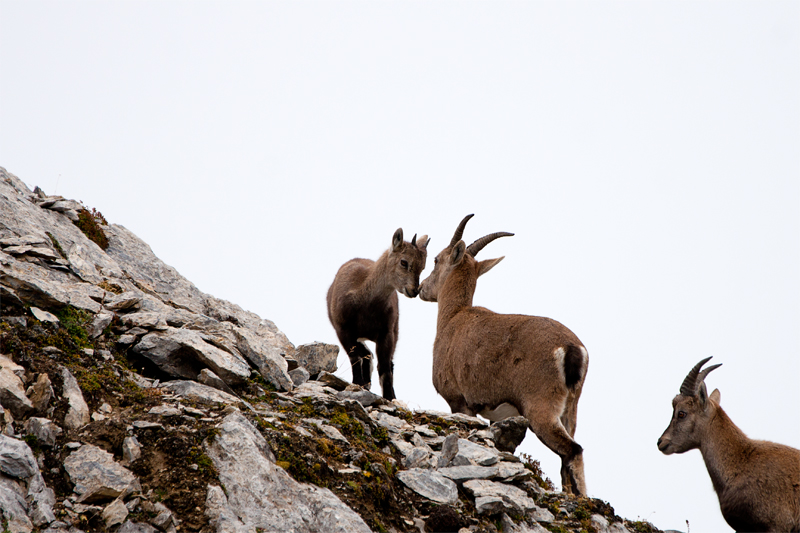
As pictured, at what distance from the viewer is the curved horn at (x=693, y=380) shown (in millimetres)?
8406

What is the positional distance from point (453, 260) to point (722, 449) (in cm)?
468

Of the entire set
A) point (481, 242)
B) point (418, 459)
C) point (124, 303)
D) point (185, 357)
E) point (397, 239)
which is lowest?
point (418, 459)

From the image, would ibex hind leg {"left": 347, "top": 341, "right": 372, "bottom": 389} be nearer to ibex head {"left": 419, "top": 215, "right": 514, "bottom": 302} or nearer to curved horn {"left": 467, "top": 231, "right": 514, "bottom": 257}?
ibex head {"left": 419, "top": 215, "right": 514, "bottom": 302}

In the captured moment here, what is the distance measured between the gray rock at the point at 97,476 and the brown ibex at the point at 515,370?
4.39 metres

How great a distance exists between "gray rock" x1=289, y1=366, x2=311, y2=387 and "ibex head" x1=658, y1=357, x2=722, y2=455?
15.2 feet

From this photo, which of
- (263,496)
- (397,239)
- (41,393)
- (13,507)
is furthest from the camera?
(397,239)

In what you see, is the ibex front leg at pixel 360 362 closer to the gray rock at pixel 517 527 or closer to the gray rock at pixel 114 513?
the gray rock at pixel 517 527

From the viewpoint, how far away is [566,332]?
Answer: 26.7 feet

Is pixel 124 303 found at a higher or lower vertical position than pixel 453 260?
lower

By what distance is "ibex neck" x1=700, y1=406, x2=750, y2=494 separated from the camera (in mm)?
7906

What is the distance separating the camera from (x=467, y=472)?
237 inches

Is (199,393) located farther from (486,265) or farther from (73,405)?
(486,265)

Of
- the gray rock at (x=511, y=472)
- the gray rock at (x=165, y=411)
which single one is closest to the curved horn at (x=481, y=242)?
the gray rock at (x=511, y=472)

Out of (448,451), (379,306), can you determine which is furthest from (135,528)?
(379,306)
